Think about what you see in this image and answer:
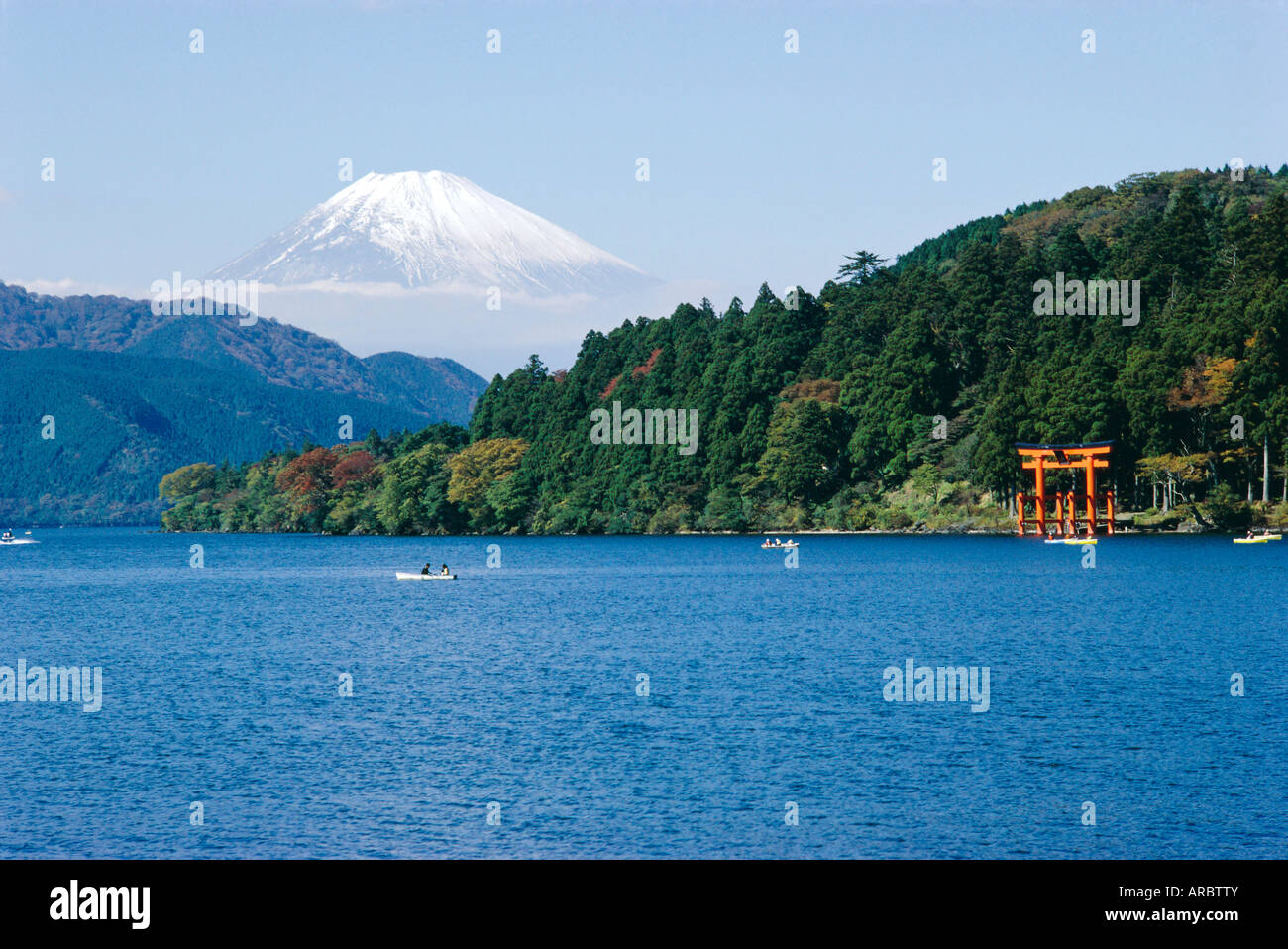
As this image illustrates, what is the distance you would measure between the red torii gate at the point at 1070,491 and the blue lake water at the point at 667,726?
102 ft

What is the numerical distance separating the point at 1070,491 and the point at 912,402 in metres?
19.1

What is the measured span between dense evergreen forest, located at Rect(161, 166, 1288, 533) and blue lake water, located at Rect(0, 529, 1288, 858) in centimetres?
3416

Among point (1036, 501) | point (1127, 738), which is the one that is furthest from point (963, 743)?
point (1036, 501)

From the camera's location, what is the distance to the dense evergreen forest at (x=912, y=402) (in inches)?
4001

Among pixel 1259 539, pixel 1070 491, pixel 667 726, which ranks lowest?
pixel 667 726

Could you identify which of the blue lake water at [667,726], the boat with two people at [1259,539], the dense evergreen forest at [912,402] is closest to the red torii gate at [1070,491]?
the dense evergreen forest at [912,402]

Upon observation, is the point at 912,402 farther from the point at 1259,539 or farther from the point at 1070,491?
the point at 1259,539

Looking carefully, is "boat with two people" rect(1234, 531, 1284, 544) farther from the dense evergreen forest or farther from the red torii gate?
the red torii gate

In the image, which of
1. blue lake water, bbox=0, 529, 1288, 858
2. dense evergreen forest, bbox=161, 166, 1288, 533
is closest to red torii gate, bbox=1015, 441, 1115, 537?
dense evergreen forest, bbox=161, 166, 1288, 533

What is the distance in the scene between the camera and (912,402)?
398ft

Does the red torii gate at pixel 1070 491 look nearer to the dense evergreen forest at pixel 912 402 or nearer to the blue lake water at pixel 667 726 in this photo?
the dense evergreen forest at pixel 912 402

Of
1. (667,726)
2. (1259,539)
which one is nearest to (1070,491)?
(1259,539)
